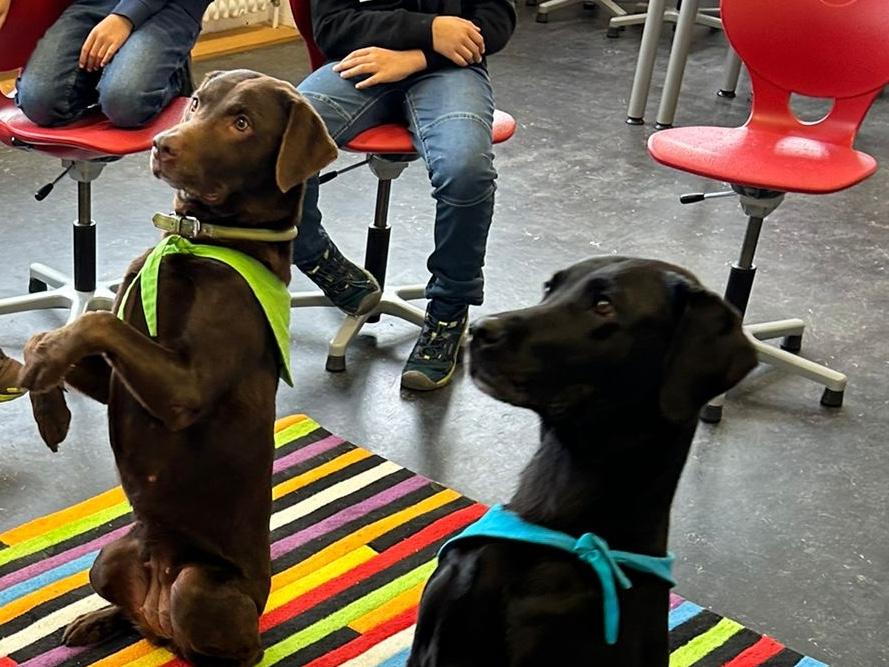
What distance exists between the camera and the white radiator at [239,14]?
6.25 m

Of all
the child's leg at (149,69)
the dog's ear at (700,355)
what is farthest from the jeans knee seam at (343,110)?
the dog's ear at (700,355)

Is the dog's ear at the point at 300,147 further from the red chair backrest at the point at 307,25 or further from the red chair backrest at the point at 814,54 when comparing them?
the red chair backrest at the point at 814,54

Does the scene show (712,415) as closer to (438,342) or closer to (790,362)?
(790,362)

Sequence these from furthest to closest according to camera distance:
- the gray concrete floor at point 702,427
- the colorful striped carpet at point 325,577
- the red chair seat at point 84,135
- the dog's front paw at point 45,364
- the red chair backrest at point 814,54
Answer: the red chair backrest at point 814,54, the red chair seat at point 84,135, the gray concrete floor at point 702,427, the colorful striped carpet at point 325,577, the dog's front paw at point 45,364

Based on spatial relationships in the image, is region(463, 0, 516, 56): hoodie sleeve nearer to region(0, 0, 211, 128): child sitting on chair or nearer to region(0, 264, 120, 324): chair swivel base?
region(0, 0, 211, 128): child sitting on chair

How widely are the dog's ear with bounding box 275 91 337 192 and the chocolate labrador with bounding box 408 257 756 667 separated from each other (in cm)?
55

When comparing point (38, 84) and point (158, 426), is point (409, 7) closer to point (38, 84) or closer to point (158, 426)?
point (38, 84)

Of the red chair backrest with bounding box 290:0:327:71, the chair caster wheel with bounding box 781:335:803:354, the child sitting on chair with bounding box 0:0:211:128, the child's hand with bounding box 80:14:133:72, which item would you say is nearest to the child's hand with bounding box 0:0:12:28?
the child sitting on chair with bounding box 0:0:211:128

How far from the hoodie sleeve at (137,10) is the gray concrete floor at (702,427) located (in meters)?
0.85

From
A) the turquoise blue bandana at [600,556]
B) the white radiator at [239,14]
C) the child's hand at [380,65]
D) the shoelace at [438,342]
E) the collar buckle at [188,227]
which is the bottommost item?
the white radiator at [239,14]

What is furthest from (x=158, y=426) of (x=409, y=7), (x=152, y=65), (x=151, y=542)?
(x=409, y=7)

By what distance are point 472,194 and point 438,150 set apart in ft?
0.45

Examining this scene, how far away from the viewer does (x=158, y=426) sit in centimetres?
206

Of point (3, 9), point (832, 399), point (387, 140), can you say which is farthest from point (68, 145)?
point (832, 399)
